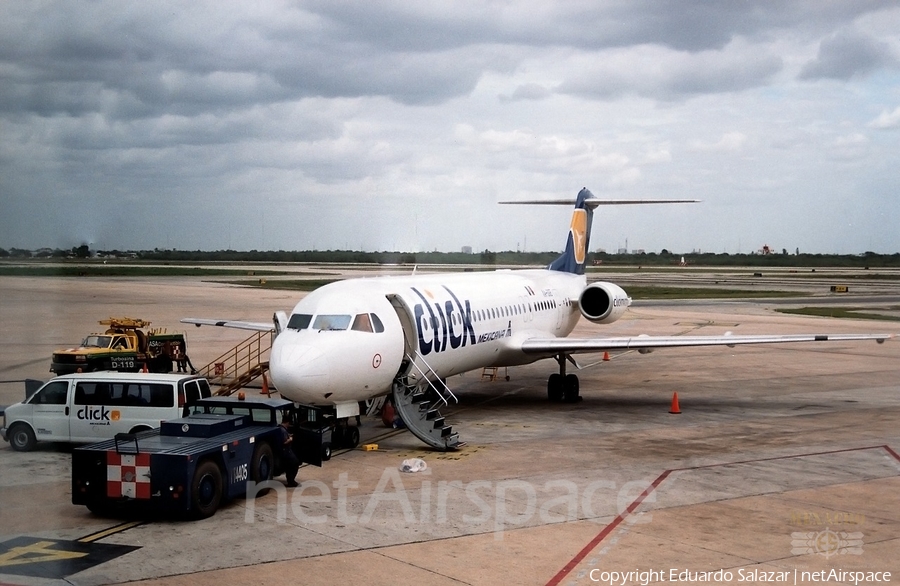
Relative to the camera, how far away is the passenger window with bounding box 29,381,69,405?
1941 centimetres

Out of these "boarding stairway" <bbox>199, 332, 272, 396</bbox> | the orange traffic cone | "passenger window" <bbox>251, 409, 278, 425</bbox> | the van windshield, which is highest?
the van windshield

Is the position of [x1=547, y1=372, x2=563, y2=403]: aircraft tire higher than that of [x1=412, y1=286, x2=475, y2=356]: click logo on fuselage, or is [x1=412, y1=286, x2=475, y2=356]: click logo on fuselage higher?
[x1=412, y1=286, x2=475, y2=356]: click logo on fuselage

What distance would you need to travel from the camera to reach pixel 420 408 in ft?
67.5

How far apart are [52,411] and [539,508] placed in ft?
36.2

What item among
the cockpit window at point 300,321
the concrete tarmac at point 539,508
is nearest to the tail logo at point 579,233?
the concrete tarmac at point 539,508

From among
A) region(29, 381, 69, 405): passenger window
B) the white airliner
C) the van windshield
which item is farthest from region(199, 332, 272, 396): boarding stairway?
region(29, 381, 69, 405): passenger window

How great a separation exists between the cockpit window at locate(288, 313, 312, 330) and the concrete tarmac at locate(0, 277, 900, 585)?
9.71ft

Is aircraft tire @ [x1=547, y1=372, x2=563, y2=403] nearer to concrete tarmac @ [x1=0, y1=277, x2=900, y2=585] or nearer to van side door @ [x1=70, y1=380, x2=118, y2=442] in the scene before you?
concrete tarmac @ [x1=0, y1=277, x2=900, y2=585]

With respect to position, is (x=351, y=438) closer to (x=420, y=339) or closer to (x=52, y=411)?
(x=420, y=339)

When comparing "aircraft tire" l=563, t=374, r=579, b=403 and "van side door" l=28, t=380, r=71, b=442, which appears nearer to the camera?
"van side door" l=28, t=380, r=71, b=442

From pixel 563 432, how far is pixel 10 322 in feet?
44.6

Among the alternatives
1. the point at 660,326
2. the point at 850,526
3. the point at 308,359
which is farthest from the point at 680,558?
the point at 660,326

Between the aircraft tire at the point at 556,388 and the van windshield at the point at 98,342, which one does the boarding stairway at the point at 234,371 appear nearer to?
the van windshield at the point at 98,342

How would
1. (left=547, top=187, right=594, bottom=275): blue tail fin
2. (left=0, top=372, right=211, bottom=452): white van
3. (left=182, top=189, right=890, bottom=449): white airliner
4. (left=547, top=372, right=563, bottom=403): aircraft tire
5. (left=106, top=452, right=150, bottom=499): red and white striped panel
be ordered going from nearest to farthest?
(left=106, top=452, right=150, bottom=499): red and white striped panel
(left=182, top=189, right=890, bottom=449): white airliner
(left=0, top=372, right=211, bottom=452): white van
(left=547, top=372, right=563, bottom=403): aircraft tire
(left=547, top=187, right=594, bottom=275): blue tail fin
